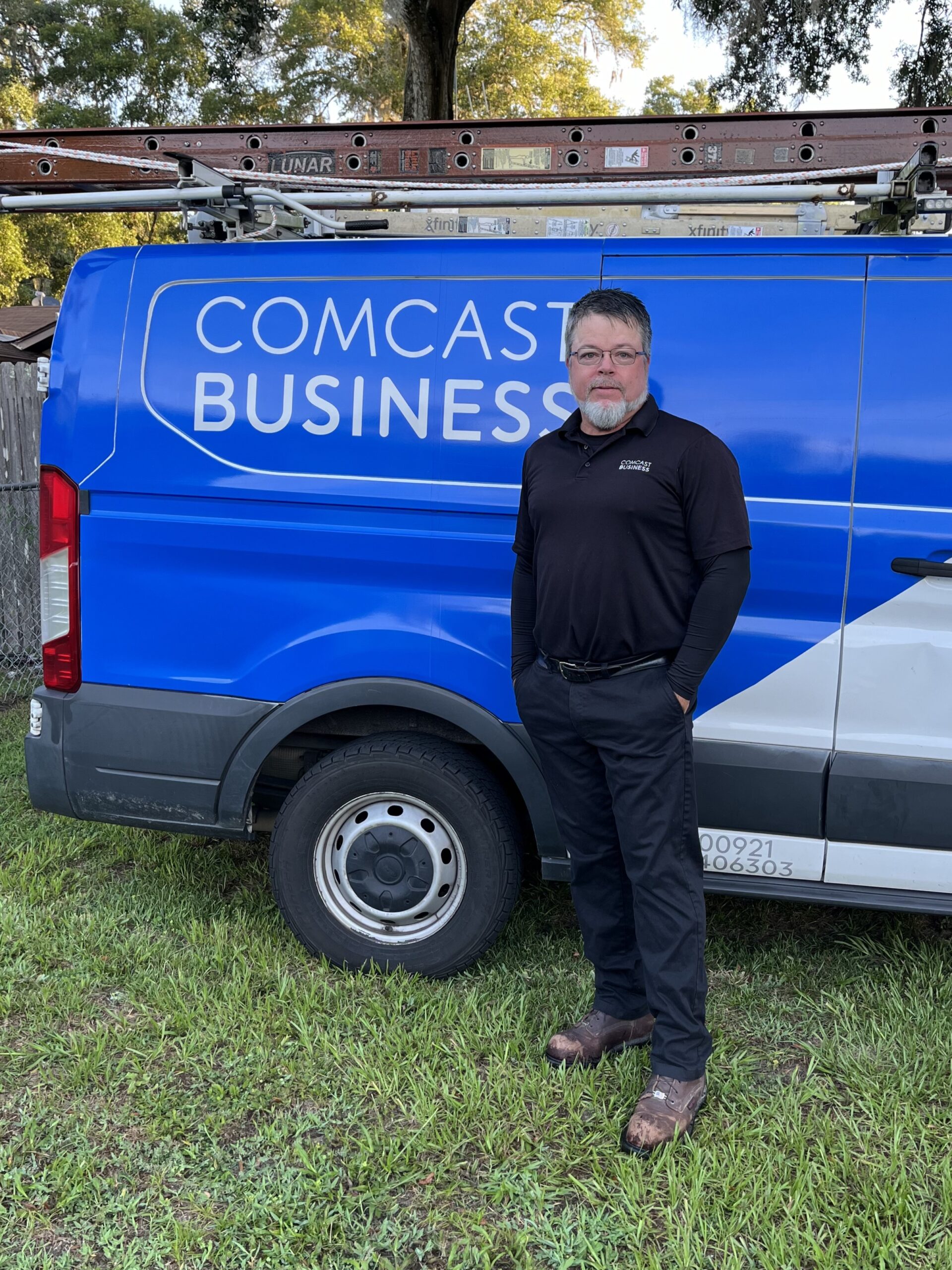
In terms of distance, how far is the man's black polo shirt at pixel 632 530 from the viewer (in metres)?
2.62

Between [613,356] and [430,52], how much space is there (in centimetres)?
1102

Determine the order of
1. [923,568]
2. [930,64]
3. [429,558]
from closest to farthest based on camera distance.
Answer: [923,568]
[429,558]
[930,64]

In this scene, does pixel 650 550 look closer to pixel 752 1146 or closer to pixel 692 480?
pixel 692 480

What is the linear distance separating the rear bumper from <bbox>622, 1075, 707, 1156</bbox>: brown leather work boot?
1.53m

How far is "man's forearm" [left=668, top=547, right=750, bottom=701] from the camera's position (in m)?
2.62

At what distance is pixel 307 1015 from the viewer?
10.7 feet

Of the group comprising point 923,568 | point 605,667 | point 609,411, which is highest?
point 609,411

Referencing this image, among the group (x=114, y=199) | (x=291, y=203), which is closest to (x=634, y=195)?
(x=291, y=203)

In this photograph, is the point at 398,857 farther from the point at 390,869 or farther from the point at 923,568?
the point at 923,568

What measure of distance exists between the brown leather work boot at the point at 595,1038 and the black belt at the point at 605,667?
3.32ft

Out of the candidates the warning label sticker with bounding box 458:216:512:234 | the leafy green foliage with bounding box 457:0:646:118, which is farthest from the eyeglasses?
the leafy green foliage with bounding box 457:0:646:118

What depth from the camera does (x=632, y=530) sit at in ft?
8.72

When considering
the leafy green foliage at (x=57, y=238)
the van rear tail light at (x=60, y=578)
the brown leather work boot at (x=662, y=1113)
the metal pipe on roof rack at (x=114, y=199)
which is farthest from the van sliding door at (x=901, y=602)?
the leafy green foliage at (x=57, y=238)

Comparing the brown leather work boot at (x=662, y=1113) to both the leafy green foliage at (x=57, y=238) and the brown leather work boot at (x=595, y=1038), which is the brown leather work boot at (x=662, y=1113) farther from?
the leafy green foliage at (x=57, y=238)
